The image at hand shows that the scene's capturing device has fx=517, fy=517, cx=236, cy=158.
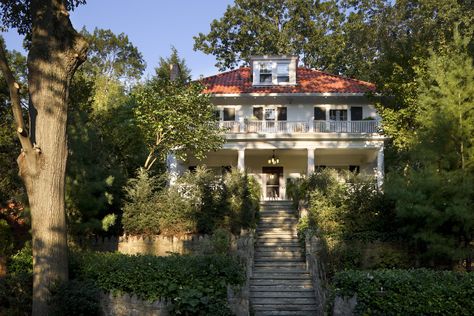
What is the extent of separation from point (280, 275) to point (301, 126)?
40.5 feet

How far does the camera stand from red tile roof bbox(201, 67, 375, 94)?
88.4 feet

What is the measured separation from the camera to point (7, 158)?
17.9 metres

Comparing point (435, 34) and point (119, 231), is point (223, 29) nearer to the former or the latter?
point (435, 34)

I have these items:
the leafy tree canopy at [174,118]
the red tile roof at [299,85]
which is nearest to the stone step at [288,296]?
the leafy tree canopy at [174,118]

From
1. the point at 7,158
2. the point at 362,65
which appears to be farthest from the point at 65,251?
the point at 362,65

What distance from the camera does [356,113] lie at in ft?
90.0

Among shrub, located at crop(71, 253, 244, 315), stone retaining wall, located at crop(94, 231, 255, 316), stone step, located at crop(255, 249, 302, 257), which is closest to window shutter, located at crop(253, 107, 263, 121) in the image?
stone retaining wall, located at crop(94, 231, 255, 316)

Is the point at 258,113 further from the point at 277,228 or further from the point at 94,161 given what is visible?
the point at 94,161

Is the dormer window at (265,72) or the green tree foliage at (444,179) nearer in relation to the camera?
the green tree foliage at (444,179)

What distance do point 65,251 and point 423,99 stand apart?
33.4 ft

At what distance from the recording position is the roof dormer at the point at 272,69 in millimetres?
28609

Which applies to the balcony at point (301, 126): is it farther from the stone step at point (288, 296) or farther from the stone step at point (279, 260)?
the stone step at point (288, 296)

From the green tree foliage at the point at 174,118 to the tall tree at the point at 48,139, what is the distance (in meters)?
8.22

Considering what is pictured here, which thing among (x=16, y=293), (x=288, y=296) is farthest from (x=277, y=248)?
(x=16, y=293)
